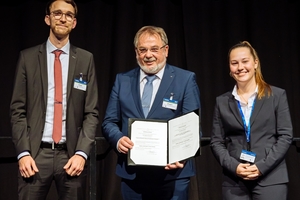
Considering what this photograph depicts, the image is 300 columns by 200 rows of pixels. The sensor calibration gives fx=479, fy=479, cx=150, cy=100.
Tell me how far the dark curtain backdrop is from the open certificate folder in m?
1.62

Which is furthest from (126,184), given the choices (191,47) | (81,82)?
(191,47)

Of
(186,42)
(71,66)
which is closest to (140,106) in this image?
(71,66)

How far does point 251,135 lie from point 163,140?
23.9 inches

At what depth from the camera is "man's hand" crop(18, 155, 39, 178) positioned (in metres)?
2.93

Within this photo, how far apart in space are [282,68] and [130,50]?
1482 mm

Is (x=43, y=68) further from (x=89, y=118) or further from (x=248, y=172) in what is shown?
(x=248, y=172)

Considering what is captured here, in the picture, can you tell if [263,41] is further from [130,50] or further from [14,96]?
[14,96]

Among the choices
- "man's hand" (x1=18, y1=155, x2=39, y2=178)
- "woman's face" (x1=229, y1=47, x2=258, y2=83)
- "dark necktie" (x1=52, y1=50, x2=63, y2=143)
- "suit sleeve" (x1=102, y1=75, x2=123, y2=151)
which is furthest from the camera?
"woman's face" (x1=229, y1=47, x2=258, y2=83)

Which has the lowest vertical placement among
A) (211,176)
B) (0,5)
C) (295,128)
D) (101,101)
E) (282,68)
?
(211,176)

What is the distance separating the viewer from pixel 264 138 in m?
3.18

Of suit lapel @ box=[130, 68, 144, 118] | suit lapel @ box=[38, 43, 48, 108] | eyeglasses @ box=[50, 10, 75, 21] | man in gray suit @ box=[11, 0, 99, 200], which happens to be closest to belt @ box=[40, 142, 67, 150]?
man in gray suit @ box=[11, 0, 99, 200]

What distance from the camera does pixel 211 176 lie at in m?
4.61

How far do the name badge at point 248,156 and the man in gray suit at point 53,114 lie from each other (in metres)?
1.00

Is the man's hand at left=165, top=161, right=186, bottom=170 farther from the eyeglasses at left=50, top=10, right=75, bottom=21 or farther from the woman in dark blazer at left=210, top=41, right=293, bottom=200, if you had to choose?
the eyeglasses at left=50, top=10, right=75, bottom=21
